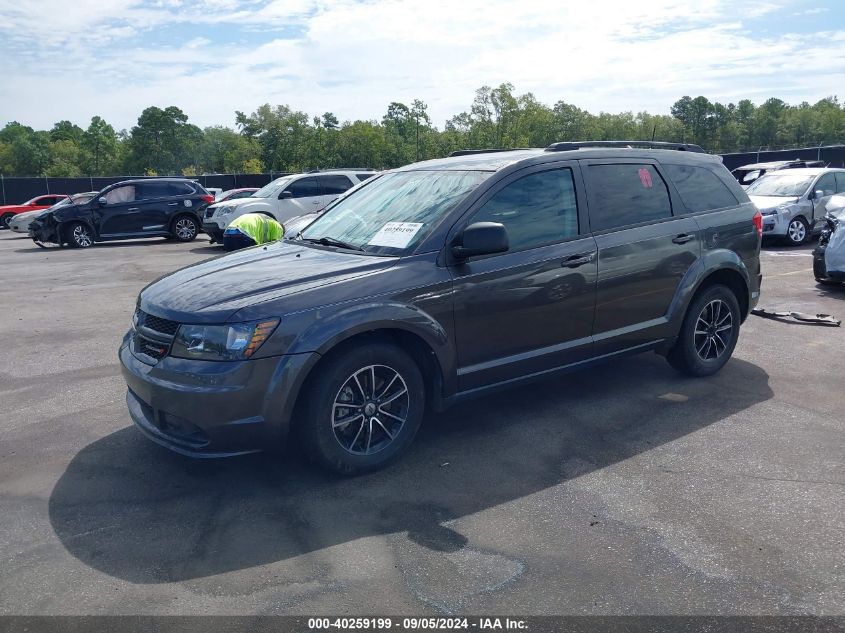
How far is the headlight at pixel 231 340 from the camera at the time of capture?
158 inches

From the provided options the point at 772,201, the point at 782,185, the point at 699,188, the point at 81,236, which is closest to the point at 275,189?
the point at 81,236

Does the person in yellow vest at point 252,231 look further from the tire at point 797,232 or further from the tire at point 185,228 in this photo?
the tire at point 185,228

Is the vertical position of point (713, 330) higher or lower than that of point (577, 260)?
lower

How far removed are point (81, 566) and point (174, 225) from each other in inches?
714

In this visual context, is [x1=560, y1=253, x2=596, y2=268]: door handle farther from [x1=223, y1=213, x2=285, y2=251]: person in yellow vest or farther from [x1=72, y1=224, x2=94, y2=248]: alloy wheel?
[x1=72, y1=224, x2=94, y2=248]: alloy wheel

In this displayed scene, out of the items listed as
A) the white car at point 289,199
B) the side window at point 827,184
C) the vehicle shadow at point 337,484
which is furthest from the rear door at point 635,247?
the white car at point 289,199

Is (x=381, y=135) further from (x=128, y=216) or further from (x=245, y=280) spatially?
(x=245, y=280)

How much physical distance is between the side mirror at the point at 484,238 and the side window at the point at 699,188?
2130mm

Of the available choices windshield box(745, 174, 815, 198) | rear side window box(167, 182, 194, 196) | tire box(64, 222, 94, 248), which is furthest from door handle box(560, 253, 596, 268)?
tire box(64, 222, 94, 248)

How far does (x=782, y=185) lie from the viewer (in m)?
16.0

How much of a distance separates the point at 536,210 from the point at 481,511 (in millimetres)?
2110

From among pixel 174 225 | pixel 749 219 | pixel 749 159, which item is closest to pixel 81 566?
pixel 749 219

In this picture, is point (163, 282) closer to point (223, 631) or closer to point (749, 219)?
point (223, 631)

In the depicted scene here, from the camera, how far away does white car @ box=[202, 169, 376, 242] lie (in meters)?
17.9
